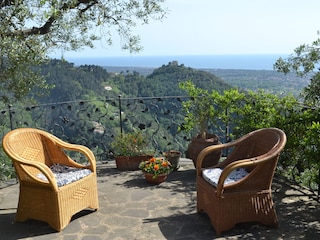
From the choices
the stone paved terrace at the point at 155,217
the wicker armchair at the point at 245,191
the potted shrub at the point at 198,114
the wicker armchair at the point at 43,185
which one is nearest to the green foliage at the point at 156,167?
the stone paved terrace at the point at 155,217

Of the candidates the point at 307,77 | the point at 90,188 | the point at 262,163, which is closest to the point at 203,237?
the point at 262,163

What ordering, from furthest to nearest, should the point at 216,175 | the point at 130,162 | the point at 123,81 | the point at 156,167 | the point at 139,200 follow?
1. the point at 123,81
2. the point at 130,162
3. the point at 156,167
4. the point at 139,200
5. the point at 216,175

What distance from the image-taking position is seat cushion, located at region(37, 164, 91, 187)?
3494 mm

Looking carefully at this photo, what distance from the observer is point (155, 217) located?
3734 millimetres

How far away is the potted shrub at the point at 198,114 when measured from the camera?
5164 mm

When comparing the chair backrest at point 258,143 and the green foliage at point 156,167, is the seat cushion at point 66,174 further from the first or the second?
the chair backrest at point 258,143

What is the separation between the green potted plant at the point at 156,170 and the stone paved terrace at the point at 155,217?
0.10 m

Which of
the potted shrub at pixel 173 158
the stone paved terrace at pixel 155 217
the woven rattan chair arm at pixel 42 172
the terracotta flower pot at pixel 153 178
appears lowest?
the stone paved terrace at pixel 155 217

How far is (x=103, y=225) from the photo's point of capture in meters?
3.55

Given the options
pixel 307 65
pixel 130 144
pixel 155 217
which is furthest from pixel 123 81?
pixel 155 217

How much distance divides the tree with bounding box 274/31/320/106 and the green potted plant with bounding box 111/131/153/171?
7.73 ft

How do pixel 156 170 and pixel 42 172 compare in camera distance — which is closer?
pixel 42 172

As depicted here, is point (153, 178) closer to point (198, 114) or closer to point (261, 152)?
point (198, 114)

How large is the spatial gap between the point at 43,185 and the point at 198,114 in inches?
105
